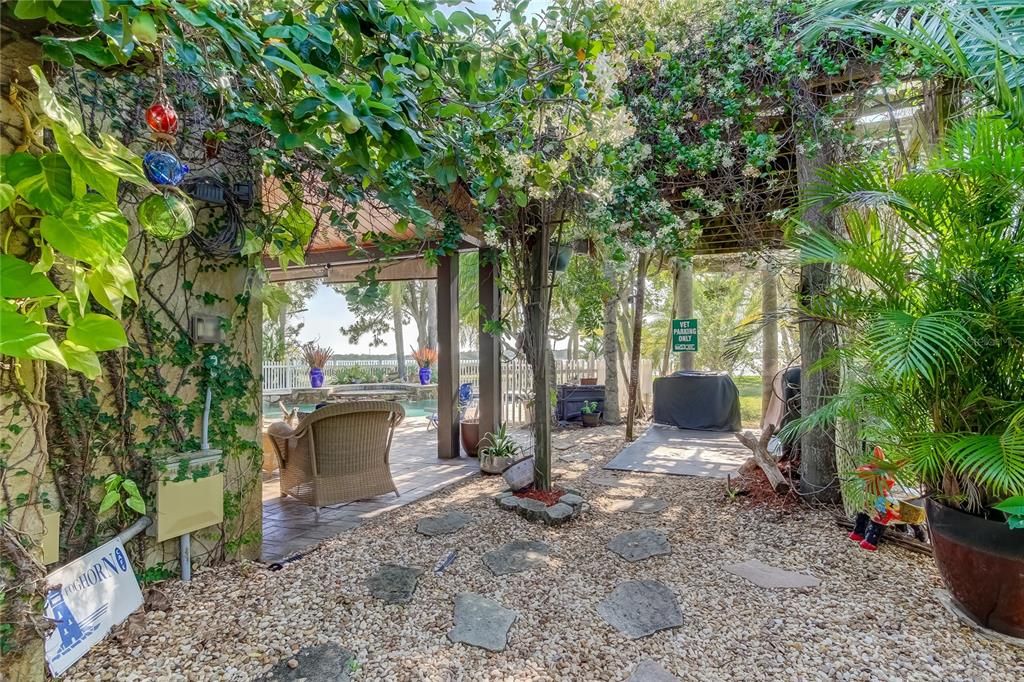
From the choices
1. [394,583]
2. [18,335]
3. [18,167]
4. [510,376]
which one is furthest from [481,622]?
[510,376]

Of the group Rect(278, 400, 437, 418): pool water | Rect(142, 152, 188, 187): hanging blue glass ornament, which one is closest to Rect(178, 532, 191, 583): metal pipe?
Rect(142, 152, 188, 187): hanging blue glass ornament

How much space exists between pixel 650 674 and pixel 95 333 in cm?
214

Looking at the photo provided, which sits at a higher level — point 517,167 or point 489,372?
point 517,167

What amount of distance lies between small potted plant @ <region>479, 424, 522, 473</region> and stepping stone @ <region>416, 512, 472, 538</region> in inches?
45.6

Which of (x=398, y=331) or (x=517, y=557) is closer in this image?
(x=517, y=557)

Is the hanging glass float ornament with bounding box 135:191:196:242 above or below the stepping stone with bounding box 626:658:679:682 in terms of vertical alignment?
above

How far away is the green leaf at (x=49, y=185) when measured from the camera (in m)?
1.19

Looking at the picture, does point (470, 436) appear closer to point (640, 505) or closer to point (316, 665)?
point (640, 505)

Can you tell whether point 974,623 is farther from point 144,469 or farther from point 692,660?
point 144,469

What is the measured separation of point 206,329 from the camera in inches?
98.6

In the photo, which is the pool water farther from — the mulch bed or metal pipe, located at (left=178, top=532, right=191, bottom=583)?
metal pipe, located at (left=178, top=532, right=191, bottom=583)

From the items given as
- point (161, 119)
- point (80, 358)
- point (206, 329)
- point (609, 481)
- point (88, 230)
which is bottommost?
point (609, 481)

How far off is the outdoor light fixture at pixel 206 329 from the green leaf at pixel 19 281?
146cm

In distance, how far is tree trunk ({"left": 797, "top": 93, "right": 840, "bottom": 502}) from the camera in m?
3.53
